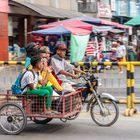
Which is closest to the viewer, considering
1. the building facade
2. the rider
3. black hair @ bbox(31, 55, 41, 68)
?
the rider

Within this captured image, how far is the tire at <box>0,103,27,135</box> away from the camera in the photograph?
8.29 meters

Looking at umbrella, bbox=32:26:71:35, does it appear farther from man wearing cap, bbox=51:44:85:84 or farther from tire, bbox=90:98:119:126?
tire, bbox=90:98:119:126

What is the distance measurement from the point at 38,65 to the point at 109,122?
1.74 m

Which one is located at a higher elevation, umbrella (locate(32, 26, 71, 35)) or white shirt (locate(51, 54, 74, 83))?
umbrella (locate(32, 26, 71, 35))

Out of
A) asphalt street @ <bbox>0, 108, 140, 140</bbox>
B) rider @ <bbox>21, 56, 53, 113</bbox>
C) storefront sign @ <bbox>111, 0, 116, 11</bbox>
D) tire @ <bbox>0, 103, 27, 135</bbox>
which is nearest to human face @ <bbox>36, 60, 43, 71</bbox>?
rider @ <bbox>21, 56, 53, 113</bbox>

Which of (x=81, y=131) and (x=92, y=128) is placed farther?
(x=92, y=128)

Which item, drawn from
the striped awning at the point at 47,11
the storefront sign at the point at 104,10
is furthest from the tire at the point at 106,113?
the storefront sign at the point at 104,10

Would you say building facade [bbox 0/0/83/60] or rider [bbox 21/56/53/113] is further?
building facade [bbox 0/0/83/60]

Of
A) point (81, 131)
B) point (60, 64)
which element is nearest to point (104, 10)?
point (60, 64)

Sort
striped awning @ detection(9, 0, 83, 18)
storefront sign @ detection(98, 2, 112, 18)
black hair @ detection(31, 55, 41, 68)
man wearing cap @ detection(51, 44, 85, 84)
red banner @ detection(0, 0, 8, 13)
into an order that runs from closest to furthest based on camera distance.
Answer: black hair @ detection(31, 55, 41, 68) → man wearing cap @ detection(51, 44, 85, 84) → red banner @ detection(0, 0, 8, 13) → striped awning @ detection(9, 0, 83, 18) → storefront sign @ detection(98, 2, 112, 18)

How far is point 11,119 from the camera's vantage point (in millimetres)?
8391

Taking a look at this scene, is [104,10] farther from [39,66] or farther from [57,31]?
[39,66]

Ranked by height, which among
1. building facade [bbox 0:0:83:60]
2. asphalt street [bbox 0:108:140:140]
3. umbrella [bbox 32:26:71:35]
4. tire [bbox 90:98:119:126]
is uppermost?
building facade [bbox 0:0:83:60]

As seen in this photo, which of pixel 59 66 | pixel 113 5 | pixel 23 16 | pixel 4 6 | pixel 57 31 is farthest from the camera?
pixel 113 5
